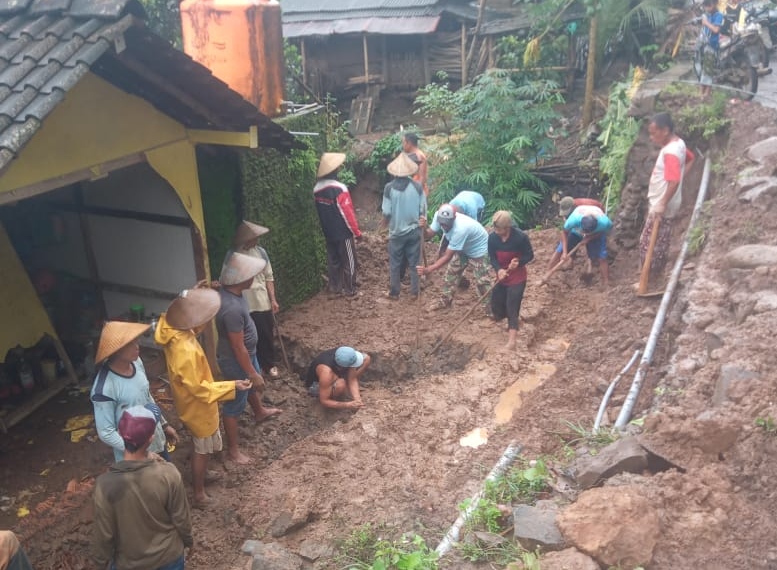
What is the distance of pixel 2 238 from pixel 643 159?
25.7 ft

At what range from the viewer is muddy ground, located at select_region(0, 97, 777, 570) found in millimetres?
3742

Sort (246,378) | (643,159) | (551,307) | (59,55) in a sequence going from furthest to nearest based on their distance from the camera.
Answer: (643,159), (551,307), (246,378), (59,55)

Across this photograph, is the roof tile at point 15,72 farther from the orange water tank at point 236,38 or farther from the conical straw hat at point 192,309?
the orange water tank at point 236,38

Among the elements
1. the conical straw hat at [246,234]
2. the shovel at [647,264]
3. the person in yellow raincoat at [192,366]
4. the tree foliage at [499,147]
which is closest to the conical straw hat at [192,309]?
the person in yellow raincoat at [192,366]

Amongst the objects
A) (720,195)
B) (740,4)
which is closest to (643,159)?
(720,195)

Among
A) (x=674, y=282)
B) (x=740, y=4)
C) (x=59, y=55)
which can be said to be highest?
(x=740, y=4)

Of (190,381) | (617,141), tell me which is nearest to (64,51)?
(190,381)

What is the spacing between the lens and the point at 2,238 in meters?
6.77

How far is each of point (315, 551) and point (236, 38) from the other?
5.45 metres

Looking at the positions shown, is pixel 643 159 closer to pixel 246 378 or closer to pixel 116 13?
pixel 246 378

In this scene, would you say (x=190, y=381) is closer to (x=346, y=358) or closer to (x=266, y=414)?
(x=266, y=414)

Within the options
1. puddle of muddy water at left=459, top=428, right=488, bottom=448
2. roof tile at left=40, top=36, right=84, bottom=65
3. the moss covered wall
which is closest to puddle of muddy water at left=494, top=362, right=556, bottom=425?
puddle of muddy water at left=459, top=428, right=488, bottom=448

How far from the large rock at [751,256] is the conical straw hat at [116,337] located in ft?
15.7

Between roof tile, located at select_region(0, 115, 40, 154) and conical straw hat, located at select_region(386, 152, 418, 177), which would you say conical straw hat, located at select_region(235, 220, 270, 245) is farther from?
roof tile, located at select_region(0, 115, 40, 154)
